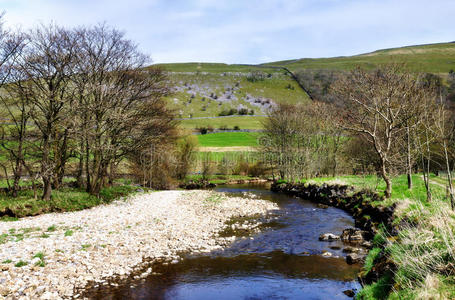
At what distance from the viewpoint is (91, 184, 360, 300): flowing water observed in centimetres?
1046

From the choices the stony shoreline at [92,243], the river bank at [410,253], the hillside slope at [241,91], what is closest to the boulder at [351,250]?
the river bank at [410,253]

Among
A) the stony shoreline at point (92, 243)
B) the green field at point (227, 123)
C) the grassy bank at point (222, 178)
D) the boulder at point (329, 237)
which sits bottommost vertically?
the grassy bank at point (222, 178)

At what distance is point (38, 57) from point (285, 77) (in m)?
143

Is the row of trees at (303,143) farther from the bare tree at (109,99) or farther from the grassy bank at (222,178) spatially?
the bare tree at (109,99)

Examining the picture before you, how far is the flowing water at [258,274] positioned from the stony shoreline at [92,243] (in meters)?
1.24

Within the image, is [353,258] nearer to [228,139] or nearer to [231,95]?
[228,139]

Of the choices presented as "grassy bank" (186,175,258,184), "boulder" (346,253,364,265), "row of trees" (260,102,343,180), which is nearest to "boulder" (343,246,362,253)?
"boulder" (346,253,364,265)

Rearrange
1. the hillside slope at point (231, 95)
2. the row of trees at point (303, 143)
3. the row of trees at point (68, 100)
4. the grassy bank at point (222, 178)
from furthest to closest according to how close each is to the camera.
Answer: the hillside slope at point (231, 95) → the grassy bank at point (222, 178) → the row of trees at point (303, 143) → the row of trees at point (68, 100)

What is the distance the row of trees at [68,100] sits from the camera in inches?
774

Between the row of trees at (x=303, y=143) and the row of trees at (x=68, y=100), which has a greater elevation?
the row of trees at (x=68, y=100)

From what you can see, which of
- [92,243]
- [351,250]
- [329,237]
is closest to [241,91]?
[329,237]

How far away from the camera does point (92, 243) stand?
1378 centimetres

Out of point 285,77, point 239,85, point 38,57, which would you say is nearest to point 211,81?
point 239,85

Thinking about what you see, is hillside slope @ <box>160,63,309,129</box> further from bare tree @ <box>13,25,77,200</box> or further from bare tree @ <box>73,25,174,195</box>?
bare tree @ <box>13,25,77,200</box>
